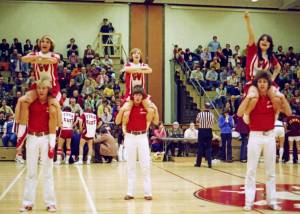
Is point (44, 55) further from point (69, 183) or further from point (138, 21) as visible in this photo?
point (138, 21)

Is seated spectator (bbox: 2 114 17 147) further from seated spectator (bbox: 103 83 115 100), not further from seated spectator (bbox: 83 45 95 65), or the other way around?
seated spectator (bbox: 83 45 95 65)

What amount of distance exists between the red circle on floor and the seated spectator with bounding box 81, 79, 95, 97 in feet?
38.5

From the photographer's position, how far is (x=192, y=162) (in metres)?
17.5

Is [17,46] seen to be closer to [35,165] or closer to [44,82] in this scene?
[44,82]

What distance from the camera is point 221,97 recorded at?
2131 centimetres

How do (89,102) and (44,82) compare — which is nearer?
(44,82)

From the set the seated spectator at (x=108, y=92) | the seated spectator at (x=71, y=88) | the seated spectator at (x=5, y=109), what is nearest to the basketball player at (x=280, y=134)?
the seated spectator at (x=108, y=92)

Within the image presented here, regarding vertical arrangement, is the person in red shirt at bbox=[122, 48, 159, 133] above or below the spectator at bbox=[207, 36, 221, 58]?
below

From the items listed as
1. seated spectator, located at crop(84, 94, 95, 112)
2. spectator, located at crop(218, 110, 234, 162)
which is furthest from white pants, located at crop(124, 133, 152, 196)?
seated spectator, located at crop(84, 94, 95, 112)

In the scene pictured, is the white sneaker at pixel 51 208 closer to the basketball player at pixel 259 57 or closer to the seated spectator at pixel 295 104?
the basketball player at pixel 259 57

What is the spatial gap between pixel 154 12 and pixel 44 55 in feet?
61.4

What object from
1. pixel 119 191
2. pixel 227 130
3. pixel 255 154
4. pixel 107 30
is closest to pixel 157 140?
pixel 227 130

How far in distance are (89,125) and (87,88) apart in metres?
4.86

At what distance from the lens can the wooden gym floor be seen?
22.9 ft
